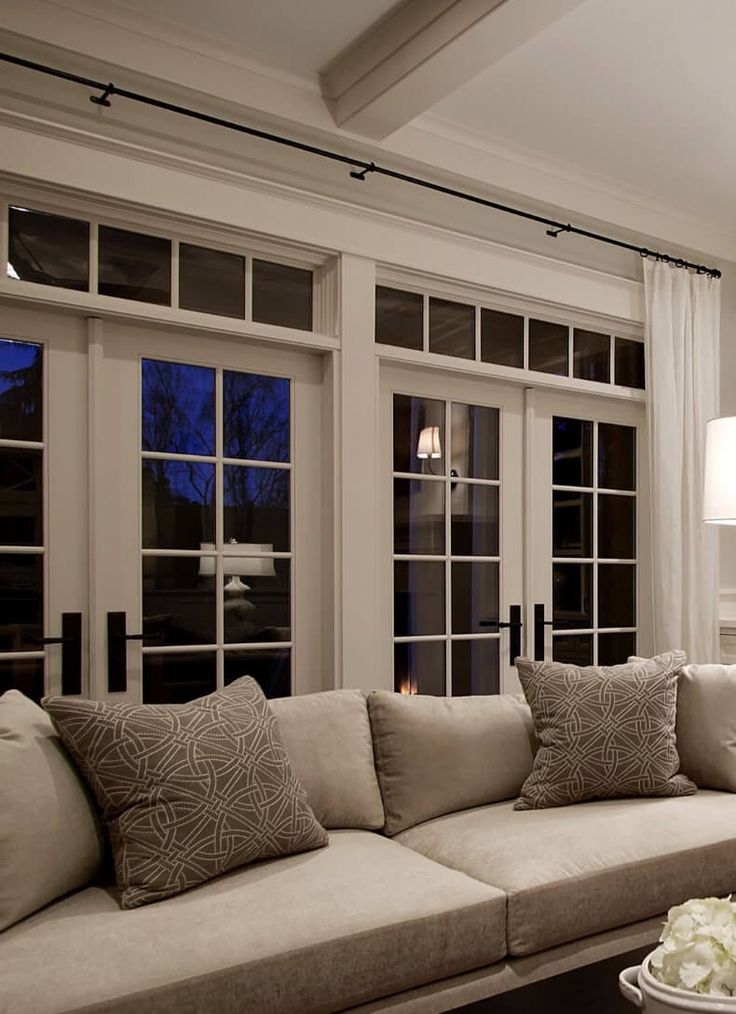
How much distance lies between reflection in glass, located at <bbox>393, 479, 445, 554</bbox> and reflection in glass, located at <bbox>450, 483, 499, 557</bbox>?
7 cm

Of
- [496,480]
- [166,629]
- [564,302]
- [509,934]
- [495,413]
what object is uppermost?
[564,302]

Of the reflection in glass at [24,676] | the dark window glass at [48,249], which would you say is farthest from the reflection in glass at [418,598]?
the dark window glass at [48,249]

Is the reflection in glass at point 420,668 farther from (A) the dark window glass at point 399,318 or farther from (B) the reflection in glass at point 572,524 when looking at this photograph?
(A) the dark window glass at point 399,318

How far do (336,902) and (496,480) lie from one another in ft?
7.67

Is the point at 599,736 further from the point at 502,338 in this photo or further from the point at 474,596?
the point at 502,338

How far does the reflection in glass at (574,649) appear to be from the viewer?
13.3 feet

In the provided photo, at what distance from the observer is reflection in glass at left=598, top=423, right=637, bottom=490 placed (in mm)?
4289

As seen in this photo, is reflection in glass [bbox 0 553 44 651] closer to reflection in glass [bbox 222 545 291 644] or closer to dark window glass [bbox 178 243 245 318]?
reflection in glass [bbox 222 545 291 644]

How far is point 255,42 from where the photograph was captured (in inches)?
118

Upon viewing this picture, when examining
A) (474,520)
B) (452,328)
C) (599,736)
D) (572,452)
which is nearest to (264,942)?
(599,736)

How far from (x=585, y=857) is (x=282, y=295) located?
7.06ft

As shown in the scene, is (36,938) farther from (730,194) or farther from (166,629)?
(730,194)

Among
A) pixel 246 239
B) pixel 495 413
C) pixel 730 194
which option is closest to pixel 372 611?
pixel 495 413

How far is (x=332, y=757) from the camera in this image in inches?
96.7
